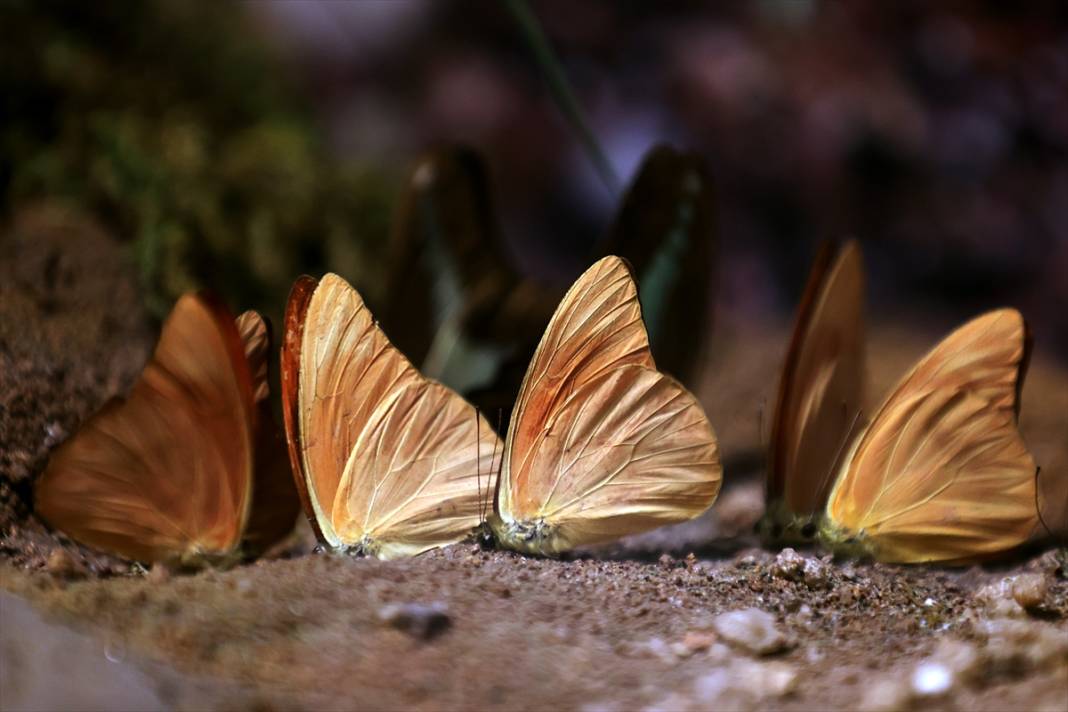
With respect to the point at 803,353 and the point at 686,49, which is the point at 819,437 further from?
the point at 686,49

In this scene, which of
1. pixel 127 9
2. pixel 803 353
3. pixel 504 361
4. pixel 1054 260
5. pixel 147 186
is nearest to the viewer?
pixel 803 353

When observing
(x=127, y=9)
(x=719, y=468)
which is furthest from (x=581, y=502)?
(x=127, y=9)

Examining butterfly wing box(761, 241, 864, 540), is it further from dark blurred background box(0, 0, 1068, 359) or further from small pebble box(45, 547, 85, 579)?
small pebble box(45, 547, 85, 579)

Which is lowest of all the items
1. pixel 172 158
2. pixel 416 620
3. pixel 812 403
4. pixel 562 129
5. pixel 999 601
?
pixel 999 601

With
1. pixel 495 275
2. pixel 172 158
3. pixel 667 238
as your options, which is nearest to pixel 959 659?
pixel 667 238

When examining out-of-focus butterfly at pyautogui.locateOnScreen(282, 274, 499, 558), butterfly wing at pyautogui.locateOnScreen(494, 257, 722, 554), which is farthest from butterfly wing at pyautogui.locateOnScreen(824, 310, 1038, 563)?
out-of-focus butterfly at pyautogui.locateOnScreen(282, 274, 499, 558)

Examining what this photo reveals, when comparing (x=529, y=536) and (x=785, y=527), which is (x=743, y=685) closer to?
(x=529, y=536)
